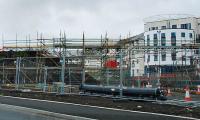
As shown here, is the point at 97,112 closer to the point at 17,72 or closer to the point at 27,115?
the point at 27,115

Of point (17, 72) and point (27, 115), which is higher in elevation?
point (17, 72)

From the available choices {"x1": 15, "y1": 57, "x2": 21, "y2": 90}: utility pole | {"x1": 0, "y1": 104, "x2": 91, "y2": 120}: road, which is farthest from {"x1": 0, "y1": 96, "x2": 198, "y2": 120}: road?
{"x1": 15, "y1": 57, "x2": 21, "y2": 90}: utility pole

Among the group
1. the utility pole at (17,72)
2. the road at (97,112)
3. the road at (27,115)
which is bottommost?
the road at (27,115)

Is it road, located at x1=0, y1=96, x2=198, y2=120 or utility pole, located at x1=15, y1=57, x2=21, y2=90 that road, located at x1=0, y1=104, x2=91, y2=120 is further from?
utility pole, located at x1=15, y1=57, x2=21, y2=90

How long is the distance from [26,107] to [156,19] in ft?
250

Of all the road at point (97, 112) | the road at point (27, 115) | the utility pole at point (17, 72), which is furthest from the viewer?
the utility pole at point (17, 72)

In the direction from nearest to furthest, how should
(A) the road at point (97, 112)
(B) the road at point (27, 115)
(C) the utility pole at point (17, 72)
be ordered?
(A) the road at point (97, 112)
(B) the road at point (27, 115)
(C) the utility pole at point (17, 72)

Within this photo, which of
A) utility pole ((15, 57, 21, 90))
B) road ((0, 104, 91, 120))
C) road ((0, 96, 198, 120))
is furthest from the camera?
utility pole ((15, 57, 21, 90))

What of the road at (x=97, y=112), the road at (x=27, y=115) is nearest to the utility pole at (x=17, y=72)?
the road at (x=97, y=112)

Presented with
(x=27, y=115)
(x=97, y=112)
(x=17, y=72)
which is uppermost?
(x=17, y=72)

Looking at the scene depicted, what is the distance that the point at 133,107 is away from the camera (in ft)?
52.1

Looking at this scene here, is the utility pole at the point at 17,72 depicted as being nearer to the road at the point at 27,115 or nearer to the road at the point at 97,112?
the road at the point at 97,112

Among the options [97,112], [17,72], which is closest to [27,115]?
[97,112]

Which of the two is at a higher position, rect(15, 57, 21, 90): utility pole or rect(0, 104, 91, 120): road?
rect(15, 57, 21, 90): utility pole
